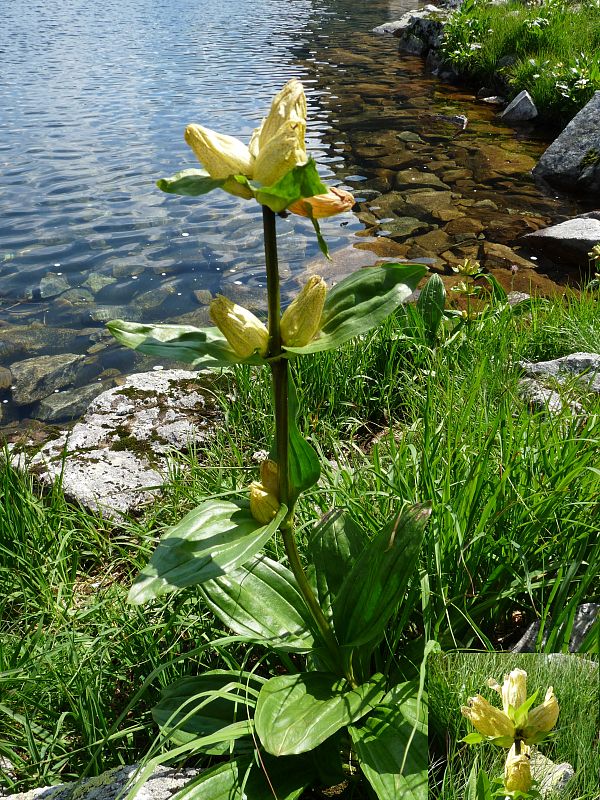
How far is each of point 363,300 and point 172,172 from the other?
8.32 metres

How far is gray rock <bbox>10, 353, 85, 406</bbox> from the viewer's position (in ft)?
17.9

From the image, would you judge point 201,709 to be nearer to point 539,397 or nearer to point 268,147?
point 268,147

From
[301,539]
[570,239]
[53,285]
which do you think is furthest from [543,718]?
[53,285]

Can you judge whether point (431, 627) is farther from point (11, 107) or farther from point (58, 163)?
point (11, 107)

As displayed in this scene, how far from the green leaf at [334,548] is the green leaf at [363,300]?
2.42ft

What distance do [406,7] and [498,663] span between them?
32.9 meters

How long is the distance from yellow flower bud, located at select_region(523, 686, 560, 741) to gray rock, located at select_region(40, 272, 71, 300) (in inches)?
254

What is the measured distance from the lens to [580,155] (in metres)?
8.82

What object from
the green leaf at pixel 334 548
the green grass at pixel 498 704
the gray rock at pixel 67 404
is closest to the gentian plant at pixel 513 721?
the green grass at pixel 498 704

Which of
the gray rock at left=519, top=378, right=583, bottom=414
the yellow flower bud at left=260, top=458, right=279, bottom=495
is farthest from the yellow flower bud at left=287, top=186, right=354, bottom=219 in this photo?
the gray rock at left=519, top=378, right=583, bottom=414

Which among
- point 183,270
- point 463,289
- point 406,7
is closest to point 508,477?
point 463,289

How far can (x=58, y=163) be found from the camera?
1001cm

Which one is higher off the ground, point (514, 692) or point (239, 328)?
point (239, 328)

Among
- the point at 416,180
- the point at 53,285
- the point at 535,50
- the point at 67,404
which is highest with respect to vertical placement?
the point at 535,50
